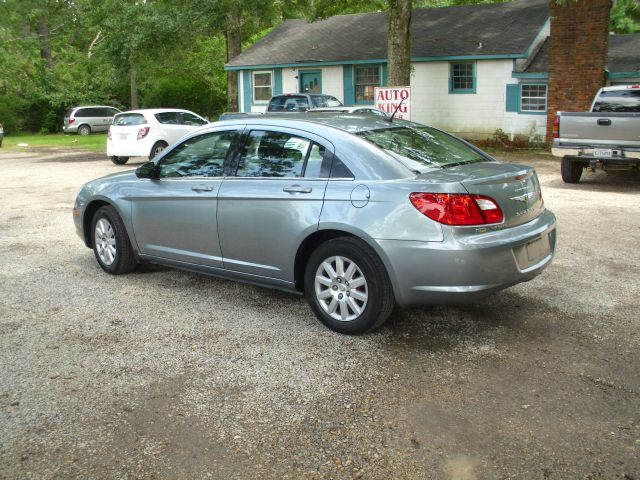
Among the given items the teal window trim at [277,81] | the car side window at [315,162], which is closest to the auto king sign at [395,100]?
the car side window at [315,162]

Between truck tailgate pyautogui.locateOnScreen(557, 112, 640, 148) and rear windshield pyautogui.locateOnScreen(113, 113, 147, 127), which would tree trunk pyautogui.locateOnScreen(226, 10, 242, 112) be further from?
truck tailgate pyautogui.locateOnScreen(557, 112, 640, 148)

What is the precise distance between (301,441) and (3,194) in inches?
458

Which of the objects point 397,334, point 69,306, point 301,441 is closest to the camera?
point 301,441

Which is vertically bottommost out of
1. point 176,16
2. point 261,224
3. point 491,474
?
point 491,474

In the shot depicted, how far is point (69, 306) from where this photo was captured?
5855 millimetres

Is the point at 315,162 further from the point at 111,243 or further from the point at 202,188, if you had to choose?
the point at 111,243

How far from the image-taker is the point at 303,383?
4203 mm

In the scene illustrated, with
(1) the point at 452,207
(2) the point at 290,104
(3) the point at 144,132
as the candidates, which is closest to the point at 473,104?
(2) the point at 290,104

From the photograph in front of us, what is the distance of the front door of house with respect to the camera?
27406 millimetres

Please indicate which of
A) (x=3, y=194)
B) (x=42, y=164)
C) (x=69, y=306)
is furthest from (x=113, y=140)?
(x=69, y=306)

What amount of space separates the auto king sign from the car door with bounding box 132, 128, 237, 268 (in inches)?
355

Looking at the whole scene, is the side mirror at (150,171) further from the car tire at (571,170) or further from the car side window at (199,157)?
the car tire at (571,170)

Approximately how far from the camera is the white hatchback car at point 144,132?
1839cm

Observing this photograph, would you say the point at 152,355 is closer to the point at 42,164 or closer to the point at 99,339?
the point at 99,339
